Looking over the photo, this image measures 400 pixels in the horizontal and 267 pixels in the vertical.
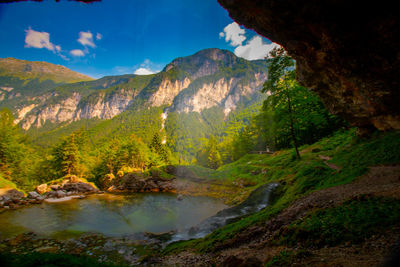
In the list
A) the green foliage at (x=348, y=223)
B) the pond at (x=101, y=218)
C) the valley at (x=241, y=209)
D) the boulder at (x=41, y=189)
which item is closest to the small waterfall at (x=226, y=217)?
the valley at (x=241, y=209)

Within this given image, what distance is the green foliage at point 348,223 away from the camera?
4.43 metres

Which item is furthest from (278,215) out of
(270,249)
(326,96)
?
(326,96)

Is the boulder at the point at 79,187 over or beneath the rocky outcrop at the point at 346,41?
beneath

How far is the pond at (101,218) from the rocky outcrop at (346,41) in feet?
58.7

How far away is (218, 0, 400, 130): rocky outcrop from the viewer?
6.55 m

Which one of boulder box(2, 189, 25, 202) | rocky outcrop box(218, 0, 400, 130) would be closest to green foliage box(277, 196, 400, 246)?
rocky outcrop box(218, 0, 400, 130)

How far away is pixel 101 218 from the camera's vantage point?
20.7 meters

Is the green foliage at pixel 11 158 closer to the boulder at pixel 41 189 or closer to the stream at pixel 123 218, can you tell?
the boulder at pixel 41 189

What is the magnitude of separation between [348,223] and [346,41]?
808cm

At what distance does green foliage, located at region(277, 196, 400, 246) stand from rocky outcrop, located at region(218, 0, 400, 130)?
6.56m

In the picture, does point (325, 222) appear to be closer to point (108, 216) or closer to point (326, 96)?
point (326, 96)

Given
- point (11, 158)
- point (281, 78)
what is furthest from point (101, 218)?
point (11, 158)

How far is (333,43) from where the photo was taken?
26.9 ft

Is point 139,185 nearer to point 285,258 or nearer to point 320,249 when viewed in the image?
point 285,258
